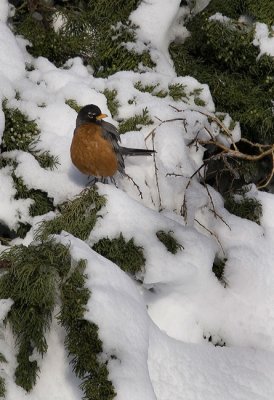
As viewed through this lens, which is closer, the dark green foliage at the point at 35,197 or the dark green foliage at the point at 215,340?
the dark green foliage at the point at 215,340

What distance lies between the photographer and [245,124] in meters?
5.68

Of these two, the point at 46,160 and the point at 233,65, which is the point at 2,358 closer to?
the point at 46,160

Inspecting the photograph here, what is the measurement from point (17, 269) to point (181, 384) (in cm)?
118

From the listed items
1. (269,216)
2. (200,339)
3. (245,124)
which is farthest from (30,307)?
(245,124)

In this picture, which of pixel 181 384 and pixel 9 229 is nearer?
pixel 181 384

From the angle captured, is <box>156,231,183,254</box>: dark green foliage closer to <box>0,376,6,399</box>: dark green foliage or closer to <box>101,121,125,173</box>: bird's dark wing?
<box>101,121,125,173</box>: bird's dark wing

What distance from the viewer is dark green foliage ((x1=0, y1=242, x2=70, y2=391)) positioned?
123 inches

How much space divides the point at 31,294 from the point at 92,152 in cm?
165

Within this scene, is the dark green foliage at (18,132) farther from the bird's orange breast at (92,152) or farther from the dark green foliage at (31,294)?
the dark green foliage at (31,294)

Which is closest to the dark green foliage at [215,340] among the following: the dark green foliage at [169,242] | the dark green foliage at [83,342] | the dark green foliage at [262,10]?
the dark green foliage at [169,242]

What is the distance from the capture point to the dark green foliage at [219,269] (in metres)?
4.36

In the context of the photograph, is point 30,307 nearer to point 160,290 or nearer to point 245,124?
point 160,290

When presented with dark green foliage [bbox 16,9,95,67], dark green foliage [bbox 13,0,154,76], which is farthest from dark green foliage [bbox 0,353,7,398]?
dark green foliage [bbox 16,9,95,67]

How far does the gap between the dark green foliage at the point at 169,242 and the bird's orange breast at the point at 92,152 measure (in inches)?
30.8
